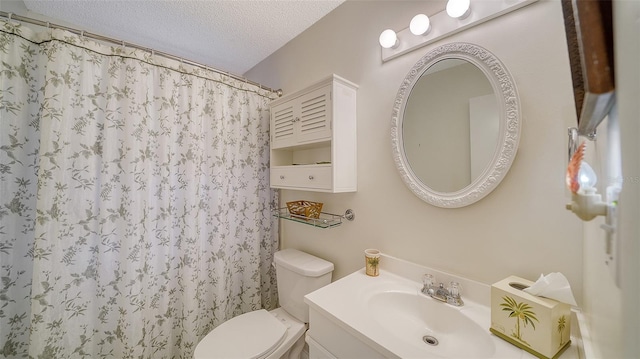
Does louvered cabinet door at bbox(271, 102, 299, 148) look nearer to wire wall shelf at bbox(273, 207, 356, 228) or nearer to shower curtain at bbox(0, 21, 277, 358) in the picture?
shower curtain at bbox(0, 21, 277, 358)

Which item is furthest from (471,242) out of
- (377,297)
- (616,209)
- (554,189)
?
(616,209)

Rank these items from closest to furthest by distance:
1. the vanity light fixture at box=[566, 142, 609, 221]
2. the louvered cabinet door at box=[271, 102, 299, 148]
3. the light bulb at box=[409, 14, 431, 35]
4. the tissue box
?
the vanity light fixture at box=[566, 142, 609, 221], the tissue box, the light bulb at box=[409, 14, 431, 35], the louvered cabinet door at box=[271, 102, 299, 148]

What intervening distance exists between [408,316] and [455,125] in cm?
84

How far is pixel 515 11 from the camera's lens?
82cm

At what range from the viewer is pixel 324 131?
1.24 meters

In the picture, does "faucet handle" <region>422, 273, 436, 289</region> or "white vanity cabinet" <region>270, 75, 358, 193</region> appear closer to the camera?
"faucet handle" <region>422, 273, 436, 289</region>

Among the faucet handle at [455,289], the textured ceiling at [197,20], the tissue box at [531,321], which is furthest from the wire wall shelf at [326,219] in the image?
the textured ceiling at [197,20]

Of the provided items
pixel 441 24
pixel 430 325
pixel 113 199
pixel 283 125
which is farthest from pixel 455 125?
pixel 113 199

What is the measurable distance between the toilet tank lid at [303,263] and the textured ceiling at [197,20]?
1.61 meters

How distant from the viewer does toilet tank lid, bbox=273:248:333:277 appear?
1.31 meters

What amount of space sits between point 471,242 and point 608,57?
0.81 m

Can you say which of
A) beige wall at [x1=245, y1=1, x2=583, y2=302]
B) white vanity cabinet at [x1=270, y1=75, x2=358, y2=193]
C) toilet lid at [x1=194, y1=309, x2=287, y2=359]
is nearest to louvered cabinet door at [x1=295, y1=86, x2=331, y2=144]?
white vanity cabinet at [x1=270, y1=75, x2=358, y2=193]

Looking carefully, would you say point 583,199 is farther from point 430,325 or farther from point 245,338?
point 245,338

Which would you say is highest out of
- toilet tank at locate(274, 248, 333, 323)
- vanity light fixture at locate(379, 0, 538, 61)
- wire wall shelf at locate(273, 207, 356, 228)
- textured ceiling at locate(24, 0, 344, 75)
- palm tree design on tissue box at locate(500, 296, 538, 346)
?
textured ceiling at locate(24, 0, 344, 75)
